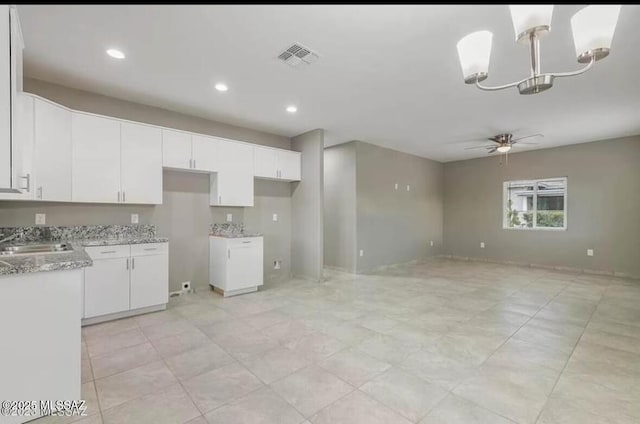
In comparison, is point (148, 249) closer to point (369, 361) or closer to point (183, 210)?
point (183, 210)

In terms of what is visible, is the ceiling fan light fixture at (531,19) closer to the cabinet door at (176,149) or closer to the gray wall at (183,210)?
the cabinet door at (176,149)

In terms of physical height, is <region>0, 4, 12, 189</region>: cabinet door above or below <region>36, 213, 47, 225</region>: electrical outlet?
above

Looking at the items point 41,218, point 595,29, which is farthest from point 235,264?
point 595,29

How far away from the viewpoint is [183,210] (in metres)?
4.40

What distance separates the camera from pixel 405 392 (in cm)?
212

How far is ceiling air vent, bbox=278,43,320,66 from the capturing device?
9.09ft

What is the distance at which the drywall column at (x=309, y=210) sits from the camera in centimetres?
520

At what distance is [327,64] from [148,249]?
112 inches

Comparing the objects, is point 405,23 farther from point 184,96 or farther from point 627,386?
point 627,386

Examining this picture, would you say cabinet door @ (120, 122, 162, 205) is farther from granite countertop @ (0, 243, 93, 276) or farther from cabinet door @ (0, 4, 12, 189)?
cabinet door @ (0, 4, 12, 189)

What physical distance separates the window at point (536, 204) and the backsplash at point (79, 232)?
7.40 m

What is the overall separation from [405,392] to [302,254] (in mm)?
3516

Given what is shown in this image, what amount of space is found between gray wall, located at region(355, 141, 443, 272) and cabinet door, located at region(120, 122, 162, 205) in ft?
11.6

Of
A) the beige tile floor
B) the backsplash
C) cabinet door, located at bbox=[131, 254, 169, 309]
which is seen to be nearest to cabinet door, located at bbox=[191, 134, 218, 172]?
the backsplash
